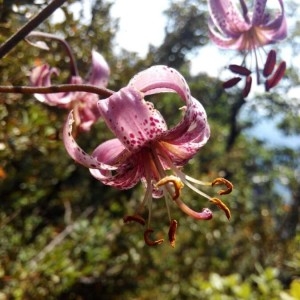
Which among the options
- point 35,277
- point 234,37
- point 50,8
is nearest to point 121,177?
point 50,8

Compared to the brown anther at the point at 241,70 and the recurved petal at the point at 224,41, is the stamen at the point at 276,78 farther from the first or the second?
the recurved petal at the point at 224,41

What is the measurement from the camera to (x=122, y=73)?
3096 millimetres

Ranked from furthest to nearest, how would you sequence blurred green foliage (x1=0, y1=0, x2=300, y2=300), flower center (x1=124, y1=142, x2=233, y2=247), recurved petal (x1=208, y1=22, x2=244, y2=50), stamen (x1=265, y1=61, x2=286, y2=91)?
1. blurred green foliage (x1=0, y1=0, x2=300, y2=300)
2. recurved petal (x1=208, y1=22, x2=244, y2=50)
3. stamen (x1=265, y1=61, x2=286, y2=91)
4. flower center (x1=124, y1=142, x2=233, y2=247)

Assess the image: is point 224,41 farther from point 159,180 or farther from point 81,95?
point 159,180

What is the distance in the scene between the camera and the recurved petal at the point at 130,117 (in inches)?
26.0

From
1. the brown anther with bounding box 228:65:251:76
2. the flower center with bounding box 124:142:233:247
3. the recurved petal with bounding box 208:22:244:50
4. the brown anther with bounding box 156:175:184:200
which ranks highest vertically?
the brown anther with bounding box 156:175:184:200

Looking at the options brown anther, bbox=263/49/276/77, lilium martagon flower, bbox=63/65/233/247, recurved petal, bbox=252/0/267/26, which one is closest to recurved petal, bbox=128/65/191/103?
lilium martagon flower, bbox=63/65/233/247

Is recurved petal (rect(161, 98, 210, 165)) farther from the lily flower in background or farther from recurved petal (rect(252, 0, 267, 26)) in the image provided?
recurved petal (rect(252, 0, 267, 26))

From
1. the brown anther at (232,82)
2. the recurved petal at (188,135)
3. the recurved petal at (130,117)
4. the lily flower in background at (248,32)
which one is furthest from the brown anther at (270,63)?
the recurved petal at (130,117)

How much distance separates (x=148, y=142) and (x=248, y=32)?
28.0 inches

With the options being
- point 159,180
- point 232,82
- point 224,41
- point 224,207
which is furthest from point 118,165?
point 224,41

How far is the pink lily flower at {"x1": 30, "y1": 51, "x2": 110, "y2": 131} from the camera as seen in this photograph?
3.71 ft

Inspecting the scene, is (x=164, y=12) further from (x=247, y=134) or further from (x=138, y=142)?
(x=138, y=142)

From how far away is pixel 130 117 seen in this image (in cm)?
68
